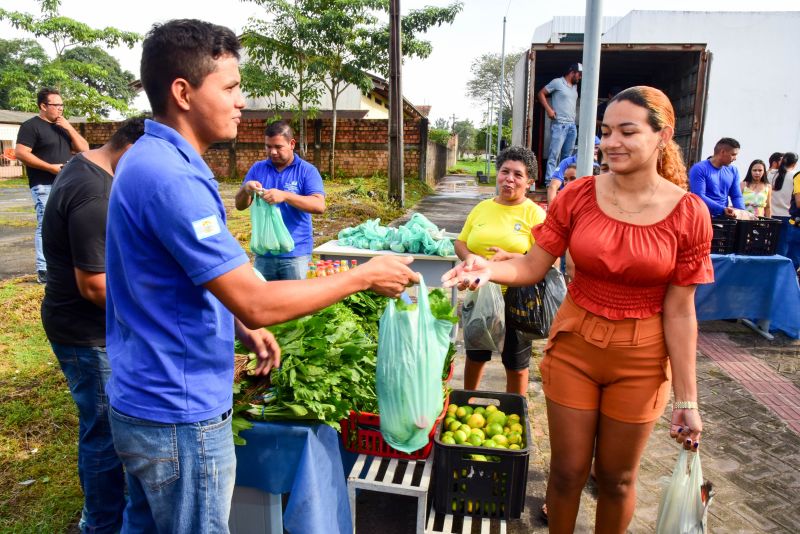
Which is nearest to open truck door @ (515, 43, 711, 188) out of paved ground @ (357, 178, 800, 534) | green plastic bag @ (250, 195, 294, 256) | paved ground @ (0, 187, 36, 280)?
paved ground @ (357, 178, 800, 534)

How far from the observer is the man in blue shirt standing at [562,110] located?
8.68m

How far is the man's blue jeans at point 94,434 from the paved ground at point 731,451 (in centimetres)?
129

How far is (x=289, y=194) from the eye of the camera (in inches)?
176

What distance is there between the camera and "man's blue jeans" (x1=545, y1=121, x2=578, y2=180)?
8.88 metres

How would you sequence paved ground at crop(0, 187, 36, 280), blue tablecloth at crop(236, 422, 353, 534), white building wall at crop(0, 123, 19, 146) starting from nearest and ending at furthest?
blue tablecloth at crop(236, 422, 353, 534)
paved ground at crop(0, 187, 36, 280)
white building wall at crop(0, 123, 19, 146)

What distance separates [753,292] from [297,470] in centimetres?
575

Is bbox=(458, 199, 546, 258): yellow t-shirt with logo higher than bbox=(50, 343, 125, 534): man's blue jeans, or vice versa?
bbox=(458, 199, 546, 258): yellow t-shirt with logo

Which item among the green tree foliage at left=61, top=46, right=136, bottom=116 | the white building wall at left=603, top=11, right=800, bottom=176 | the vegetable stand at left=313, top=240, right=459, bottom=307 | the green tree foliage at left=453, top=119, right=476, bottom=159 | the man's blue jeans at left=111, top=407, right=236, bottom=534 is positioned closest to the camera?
the man's blue jeans at left=111, top=407, right=236, bottom=534

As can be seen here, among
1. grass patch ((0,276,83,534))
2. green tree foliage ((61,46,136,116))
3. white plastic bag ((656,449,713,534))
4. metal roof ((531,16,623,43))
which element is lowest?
grass patch ((0,276,83,534))

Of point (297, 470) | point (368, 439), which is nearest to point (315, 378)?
point (297, 470)

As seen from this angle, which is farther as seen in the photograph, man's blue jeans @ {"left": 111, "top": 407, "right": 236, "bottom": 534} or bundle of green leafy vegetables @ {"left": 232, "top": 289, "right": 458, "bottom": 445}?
bundle of green leafy vegetables @ {"left": 232, "top": 289, "right": 458, "bottom": 445}

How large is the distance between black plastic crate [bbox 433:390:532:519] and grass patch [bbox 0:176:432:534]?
6.56ft

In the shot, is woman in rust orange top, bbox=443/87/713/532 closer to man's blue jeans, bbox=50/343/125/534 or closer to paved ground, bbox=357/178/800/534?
paved ground, bbox=357/178/800/534

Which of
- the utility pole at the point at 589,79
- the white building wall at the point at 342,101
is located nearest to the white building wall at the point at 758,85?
the utility pole at the point at 589,79
